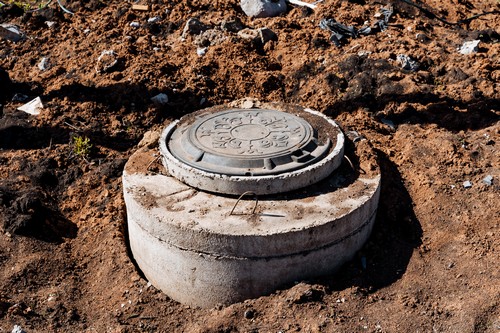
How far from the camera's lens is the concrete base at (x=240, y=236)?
4.26 metres

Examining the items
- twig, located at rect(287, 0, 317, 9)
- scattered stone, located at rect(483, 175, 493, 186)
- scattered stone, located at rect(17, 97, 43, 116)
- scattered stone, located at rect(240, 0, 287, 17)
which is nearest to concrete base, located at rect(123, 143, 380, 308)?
scattered stone, located at rect(483, 175, 493, 186)

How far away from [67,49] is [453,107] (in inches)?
197

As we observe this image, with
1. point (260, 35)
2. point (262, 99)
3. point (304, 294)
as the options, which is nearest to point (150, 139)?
point (262, 99)

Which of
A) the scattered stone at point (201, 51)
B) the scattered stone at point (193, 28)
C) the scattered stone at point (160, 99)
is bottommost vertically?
the scattered stone at point (160, 99)

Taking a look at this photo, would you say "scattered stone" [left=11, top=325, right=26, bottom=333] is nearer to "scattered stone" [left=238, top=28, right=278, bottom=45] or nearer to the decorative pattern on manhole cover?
the decorative pattern on manhole cover

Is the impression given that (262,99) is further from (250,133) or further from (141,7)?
(141,7)

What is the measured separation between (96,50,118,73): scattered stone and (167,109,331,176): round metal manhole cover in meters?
2.15

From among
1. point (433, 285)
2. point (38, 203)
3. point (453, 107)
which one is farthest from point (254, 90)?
point (433, 285)

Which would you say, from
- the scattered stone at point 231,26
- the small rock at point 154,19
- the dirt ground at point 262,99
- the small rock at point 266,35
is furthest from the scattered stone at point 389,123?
the small rock at point 154,19

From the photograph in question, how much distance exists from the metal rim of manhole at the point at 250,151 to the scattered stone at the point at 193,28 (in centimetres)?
248

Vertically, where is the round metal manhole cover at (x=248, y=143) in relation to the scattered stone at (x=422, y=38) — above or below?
above

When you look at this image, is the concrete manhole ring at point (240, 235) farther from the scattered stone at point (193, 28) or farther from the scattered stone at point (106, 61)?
the scattered stone at point (193, 28)

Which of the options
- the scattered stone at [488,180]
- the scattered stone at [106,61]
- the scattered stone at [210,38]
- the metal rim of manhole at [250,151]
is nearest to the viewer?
the metal rim of manhole at [250,151]

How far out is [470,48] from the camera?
7254 millimetres
